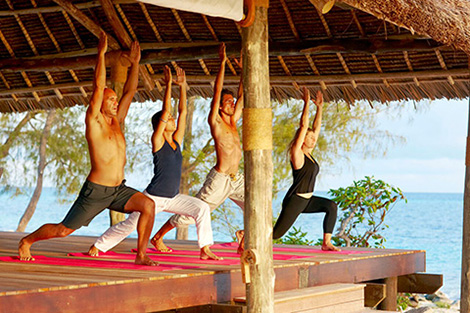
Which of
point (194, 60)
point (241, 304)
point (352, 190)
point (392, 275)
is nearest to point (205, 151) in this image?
point (352, 190)

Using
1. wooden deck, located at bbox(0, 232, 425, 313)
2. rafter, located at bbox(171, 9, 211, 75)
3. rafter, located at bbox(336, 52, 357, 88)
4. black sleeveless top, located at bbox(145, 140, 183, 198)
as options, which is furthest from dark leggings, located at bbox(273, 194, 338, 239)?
rafter, located at bbox(171, 9, 211, 75)

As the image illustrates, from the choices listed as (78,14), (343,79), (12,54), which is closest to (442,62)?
(343,79)

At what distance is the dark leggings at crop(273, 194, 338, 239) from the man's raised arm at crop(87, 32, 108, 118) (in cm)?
212

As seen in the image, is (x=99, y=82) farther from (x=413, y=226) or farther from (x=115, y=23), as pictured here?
(x=413, y=226)

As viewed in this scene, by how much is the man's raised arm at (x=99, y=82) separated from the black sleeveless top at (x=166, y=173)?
90 centimetres

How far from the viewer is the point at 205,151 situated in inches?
551

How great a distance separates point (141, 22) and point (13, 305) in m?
5.22

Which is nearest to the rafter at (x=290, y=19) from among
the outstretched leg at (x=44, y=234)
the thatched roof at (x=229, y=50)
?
the thatched roof at (x=229, y=50)

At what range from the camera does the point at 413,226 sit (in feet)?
118

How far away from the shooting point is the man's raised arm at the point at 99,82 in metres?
4.99

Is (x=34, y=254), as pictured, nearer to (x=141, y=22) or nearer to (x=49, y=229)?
(x=49, y=229)

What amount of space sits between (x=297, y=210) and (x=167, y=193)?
136 centimetres

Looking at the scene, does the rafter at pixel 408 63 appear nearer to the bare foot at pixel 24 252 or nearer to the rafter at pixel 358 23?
the rafter at pixel 358 23

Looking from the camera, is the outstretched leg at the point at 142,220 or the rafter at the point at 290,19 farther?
the rafter at the point at 290,19
